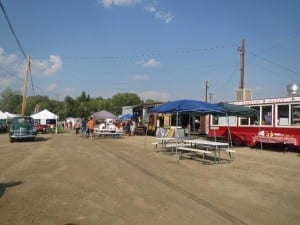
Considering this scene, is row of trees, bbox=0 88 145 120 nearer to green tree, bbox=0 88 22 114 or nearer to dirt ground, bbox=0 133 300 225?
green tree, bbox=0 88 22 114

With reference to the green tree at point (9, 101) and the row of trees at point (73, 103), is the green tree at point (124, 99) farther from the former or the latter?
the green tree at point (9, 101)

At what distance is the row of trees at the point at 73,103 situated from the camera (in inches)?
3317

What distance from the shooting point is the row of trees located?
276ft

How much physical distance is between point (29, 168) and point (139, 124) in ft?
78.4

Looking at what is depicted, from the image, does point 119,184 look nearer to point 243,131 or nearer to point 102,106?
point 243,131

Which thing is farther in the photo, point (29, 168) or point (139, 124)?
point (139, 124)

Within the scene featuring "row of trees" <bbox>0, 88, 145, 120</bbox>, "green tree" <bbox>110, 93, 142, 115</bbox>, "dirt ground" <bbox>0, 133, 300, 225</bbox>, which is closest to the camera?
"dirt ground" <bbox>0, 133, 300, 225</bbox>

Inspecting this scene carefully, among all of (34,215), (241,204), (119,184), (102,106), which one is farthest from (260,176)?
(102,106)

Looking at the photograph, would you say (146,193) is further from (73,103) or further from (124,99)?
(124,99)

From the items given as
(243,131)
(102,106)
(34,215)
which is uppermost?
(102,106)

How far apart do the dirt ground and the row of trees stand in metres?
67.2

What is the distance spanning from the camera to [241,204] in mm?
6172

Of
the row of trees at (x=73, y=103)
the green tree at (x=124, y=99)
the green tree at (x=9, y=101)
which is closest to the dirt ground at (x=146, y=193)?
the row of trees at (x=73, y=103)

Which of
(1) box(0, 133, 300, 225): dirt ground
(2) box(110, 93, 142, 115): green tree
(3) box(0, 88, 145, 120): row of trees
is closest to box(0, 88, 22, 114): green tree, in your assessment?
(3) box(0, 88, 145, 120): row of trees
